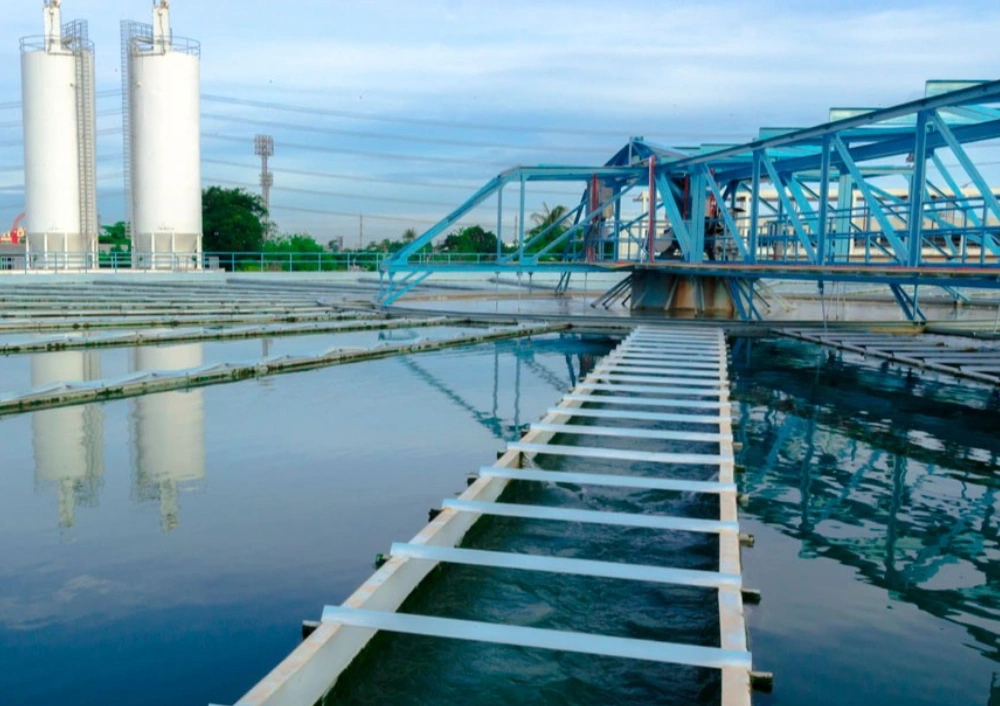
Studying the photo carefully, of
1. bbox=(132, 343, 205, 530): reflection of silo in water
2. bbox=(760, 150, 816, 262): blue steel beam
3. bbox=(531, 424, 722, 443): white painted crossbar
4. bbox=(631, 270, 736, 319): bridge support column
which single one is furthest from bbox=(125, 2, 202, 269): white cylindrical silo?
bbox=(531, 424, 722, 443): white painted crossbar

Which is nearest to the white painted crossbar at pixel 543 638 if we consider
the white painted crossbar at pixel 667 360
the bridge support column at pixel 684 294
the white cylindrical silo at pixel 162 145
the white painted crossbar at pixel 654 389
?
the white painted crossbar at pixel 654 389

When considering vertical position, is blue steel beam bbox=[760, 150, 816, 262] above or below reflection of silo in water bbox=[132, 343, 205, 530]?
above

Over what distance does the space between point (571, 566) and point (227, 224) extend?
41.4 m

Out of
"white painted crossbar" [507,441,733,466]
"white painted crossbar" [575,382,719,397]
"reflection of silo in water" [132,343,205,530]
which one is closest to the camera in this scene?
"white painted crossbar" [507,441,733,466]

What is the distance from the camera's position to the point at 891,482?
672cm

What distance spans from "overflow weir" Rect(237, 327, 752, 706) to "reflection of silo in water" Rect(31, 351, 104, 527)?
2.41 metres

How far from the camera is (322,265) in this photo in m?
36.0

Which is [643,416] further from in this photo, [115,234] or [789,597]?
[115,234]

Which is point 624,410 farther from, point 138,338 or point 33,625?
point 138,338

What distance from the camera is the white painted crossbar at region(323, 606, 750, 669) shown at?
10.4 feet

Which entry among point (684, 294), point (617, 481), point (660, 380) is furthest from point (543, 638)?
point (684, 294)

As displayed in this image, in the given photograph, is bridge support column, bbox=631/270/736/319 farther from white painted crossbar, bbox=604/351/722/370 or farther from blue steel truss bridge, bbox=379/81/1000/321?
white painted crossbar, bbox=604/351/722/370

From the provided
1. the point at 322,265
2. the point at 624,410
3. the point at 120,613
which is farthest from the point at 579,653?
the point at 322,265

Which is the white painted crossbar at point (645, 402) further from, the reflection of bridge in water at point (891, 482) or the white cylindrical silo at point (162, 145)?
the white cylindrical silo at point (162, 145)
